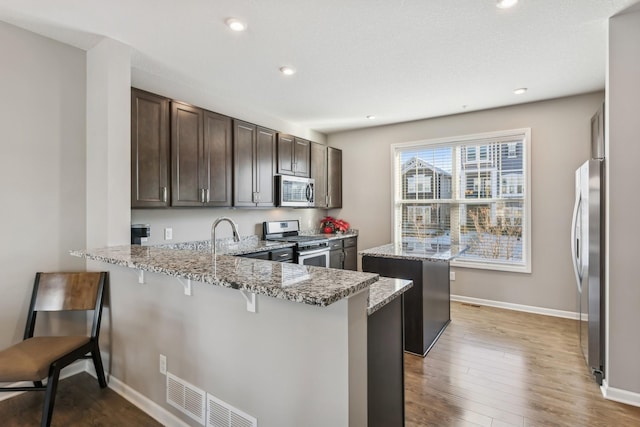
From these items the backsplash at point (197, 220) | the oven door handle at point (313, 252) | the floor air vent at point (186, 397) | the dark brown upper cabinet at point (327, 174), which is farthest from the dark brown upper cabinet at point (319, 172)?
the floor air vent at point (186, 397)

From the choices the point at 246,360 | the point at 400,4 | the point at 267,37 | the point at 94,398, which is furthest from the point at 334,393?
the point at 267,37

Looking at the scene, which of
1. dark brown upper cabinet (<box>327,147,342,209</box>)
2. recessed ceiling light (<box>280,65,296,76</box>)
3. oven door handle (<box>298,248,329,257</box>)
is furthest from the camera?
dark brown upper cabinet (<box>327,147,342,209</box>)

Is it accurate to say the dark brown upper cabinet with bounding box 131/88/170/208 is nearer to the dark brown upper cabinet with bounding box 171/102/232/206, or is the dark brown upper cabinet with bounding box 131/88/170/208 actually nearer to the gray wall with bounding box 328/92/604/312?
the dark brown upper cabinet with bounding box 171/102/232/206

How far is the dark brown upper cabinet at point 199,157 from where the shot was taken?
2951 mm

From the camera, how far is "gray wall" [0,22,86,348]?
2.18m

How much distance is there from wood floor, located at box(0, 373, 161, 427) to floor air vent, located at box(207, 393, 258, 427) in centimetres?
49

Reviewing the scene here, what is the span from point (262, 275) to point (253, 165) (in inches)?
101

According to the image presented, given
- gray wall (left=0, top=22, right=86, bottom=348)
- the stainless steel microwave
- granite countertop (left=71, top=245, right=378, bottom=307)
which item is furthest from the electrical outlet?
the stainless steel microwave

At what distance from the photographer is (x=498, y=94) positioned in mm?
3592

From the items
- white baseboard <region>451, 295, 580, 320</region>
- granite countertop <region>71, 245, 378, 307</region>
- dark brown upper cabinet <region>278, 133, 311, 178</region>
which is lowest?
white baseboard <region>451, 295, 580, 320</region>

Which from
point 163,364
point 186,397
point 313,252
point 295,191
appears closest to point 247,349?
point 186,397

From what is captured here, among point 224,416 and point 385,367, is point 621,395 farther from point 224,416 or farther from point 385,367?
point 224,416

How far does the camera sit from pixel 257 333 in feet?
4.93

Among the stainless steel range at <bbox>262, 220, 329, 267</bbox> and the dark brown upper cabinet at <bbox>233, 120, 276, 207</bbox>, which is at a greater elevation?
the dark brown upper cabinet at <bbox>233, 120, 276, 207</bbox>
